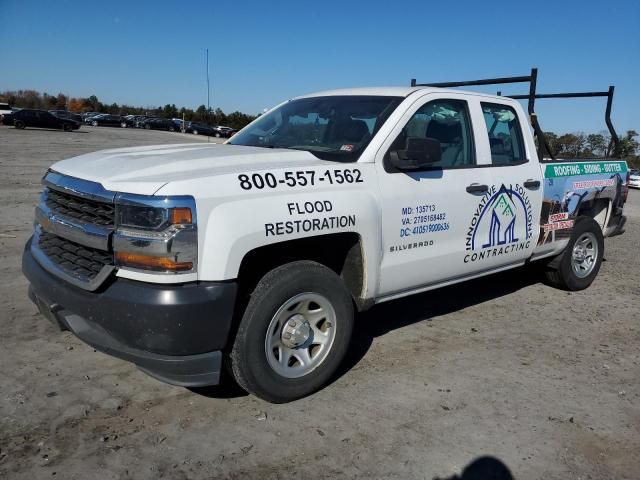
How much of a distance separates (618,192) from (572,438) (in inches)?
160

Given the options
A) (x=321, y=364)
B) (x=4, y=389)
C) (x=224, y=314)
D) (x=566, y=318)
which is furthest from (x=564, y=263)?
(x=4, y=389)

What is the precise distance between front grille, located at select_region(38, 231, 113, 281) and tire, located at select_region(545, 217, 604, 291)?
182 inches

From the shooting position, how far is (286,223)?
9.89ft

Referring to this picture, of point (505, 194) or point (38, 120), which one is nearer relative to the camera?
point (505, 194)

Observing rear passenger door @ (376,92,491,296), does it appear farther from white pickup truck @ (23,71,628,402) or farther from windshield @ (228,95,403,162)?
windshield @ (228,95,403,162)

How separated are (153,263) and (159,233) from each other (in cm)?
16

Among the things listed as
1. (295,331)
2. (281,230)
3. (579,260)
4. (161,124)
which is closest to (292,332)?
(295,331)

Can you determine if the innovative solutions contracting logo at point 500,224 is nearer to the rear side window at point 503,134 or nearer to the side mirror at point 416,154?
the rear side window at point 503,134

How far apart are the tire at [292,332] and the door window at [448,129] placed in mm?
1354

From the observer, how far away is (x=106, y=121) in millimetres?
58594

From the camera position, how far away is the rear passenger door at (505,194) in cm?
433

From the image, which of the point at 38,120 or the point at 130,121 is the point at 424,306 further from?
the point at 130,121

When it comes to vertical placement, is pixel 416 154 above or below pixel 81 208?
above

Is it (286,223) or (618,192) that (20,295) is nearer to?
(286,223)
